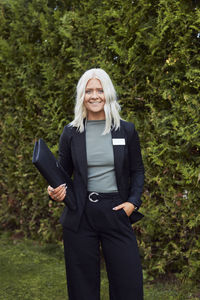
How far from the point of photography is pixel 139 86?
4.38 metres

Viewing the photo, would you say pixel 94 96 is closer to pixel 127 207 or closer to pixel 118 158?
pixel 118 158

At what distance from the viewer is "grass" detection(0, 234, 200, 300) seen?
414 cm

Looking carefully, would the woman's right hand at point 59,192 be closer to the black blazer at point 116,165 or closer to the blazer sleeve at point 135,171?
the black blazer at point 116,165

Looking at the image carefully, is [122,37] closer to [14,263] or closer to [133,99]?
[133,99]

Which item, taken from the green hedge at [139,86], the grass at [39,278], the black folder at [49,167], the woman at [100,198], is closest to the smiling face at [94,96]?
the woman at [100,198]

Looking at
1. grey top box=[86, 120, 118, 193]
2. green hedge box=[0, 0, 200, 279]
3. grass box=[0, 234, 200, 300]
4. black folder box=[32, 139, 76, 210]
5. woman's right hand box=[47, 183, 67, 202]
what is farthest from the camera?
grass box=[0, 234, 200, 300]

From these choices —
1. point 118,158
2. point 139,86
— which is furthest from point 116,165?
point 139,86

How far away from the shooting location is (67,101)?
508cm

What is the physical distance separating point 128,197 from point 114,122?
0.60 metres

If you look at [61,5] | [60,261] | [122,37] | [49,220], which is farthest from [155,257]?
[61,5]

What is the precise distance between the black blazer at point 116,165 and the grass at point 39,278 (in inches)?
68.0

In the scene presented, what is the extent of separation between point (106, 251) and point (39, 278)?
223 centimetres

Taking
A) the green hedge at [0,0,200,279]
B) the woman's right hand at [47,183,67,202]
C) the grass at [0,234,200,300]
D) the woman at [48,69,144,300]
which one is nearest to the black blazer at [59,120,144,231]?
the woman at [48,69,144,300]

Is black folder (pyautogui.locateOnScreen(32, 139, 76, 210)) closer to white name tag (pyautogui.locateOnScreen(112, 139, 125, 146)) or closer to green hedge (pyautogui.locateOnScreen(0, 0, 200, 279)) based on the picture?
white name tag (pyautogui.locateOnScreen(112, 139, 125, 146))
